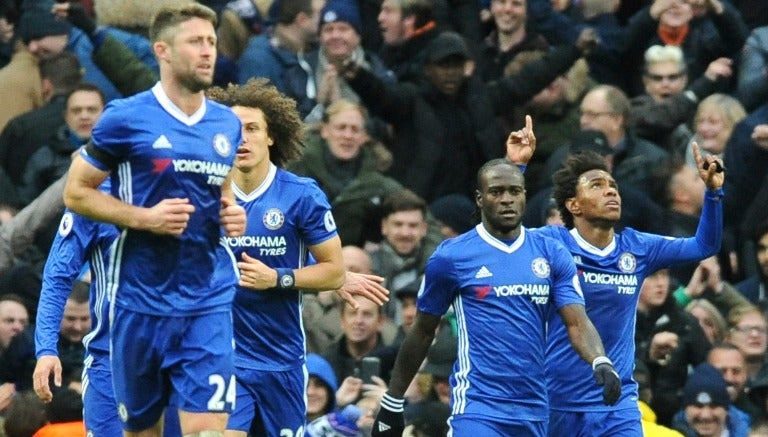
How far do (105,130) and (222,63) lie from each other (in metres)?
6.37

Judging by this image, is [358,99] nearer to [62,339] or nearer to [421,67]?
[421,67]

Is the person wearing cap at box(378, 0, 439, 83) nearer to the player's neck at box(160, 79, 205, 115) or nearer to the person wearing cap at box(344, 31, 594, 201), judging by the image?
the person wearing cap at box(344, 31, 594, 201)

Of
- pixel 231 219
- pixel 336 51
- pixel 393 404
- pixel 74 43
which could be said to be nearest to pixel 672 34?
pixel 336 51

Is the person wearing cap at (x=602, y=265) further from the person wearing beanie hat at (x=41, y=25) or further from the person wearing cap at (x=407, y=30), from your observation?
the person wearing beanie hat at (x=41, y=25)

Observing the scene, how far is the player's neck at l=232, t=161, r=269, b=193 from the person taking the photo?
11.1m

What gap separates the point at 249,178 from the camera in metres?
11.1

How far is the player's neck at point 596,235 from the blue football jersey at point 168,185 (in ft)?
9.51

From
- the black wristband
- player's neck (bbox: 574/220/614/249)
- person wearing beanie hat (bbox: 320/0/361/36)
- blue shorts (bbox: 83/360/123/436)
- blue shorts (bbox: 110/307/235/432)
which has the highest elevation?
person wearing beanie hat (bbox: 320/0/361/36)

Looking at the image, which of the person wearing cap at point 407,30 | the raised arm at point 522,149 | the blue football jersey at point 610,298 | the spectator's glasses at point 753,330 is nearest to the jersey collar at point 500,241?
the blue football jersey at point 610,298

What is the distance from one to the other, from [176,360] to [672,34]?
829 centimetres

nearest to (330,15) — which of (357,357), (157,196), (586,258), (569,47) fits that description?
(569,47)

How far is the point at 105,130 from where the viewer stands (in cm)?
936

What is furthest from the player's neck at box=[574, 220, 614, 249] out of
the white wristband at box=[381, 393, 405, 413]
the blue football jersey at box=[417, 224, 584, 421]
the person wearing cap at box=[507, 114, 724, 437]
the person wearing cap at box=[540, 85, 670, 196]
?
the person wearing cap at box=[540, 85, 670, 196]

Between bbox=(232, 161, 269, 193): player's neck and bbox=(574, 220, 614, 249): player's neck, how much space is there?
1.98m
